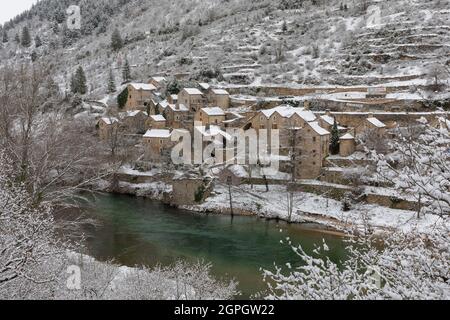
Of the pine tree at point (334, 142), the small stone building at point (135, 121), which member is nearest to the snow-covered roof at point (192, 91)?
→ the small stone building at point (135, 121)

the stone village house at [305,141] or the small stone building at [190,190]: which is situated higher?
the stone village house at [305,141]

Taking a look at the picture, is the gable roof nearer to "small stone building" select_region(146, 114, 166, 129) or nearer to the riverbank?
"small stone building" select_region(146, 114, 166, 129)

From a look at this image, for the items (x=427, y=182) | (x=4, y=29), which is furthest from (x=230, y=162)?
(x=4, y=29)

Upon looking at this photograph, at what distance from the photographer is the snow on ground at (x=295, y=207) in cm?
2698

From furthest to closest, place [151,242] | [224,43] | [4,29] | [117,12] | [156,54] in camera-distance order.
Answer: [4,29], [117,12], [156,54], [224,43], [151,242]

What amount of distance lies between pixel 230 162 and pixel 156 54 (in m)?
39.7

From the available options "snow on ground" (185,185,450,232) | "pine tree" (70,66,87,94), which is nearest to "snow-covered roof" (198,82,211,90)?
"snow on ground" (185,185,450,232)

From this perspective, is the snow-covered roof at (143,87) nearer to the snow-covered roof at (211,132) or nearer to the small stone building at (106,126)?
the small stone building at (106,126)

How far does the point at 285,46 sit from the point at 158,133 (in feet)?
81.5

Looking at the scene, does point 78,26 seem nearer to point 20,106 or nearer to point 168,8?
point 168,8

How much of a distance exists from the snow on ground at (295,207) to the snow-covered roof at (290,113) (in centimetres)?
648

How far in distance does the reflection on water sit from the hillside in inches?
547

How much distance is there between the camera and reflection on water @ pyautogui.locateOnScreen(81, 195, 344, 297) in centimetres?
2012

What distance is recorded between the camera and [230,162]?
3447 centimetres
